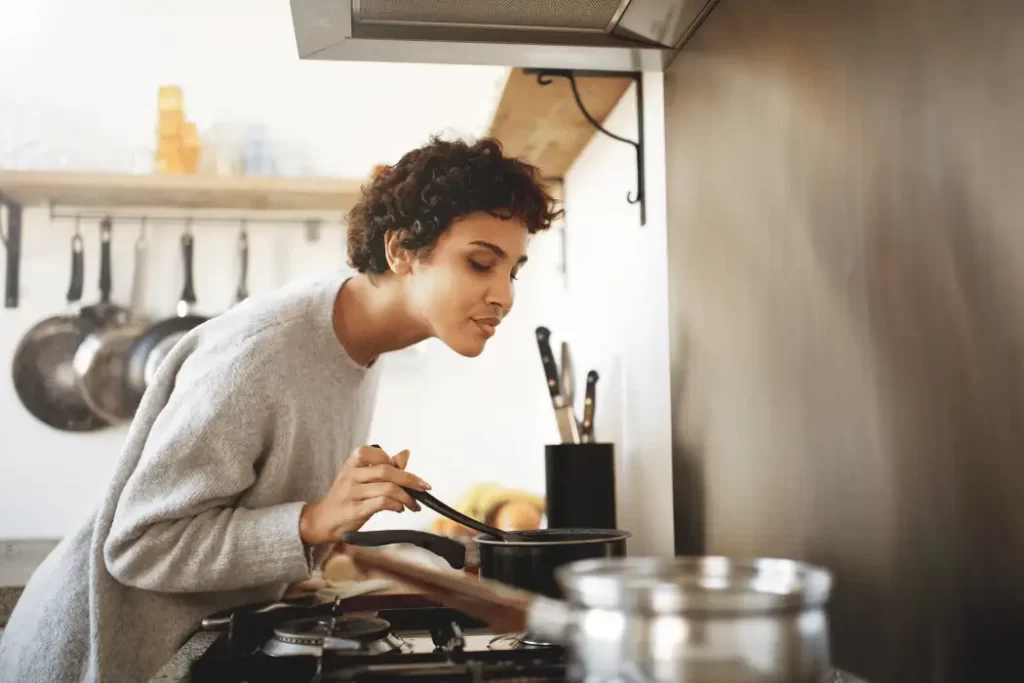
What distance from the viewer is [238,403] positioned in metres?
0.99

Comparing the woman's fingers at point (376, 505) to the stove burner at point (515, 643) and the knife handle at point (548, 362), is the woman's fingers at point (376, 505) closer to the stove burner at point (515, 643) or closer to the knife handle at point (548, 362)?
the stove burner at point (515, 643)

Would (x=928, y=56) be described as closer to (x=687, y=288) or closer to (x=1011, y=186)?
(x=1011, y=186)

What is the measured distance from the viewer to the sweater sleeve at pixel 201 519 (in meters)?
0.93

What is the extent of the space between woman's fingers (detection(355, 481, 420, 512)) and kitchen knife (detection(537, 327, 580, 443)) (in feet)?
1.65

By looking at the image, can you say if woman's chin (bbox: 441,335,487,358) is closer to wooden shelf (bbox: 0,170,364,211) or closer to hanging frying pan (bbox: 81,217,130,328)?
wooden shelf (bbox: 0,170,364,211)

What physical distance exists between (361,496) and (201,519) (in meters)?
0.18

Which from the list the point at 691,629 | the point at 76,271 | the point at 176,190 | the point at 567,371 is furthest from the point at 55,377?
the point at 691,629

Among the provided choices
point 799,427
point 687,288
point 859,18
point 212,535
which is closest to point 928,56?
point 859,18

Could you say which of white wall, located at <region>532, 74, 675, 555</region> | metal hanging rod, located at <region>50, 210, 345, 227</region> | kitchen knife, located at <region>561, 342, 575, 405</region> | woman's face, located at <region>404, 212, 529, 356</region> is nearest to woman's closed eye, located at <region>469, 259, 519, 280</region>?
woman's face, located at <region>404, 212, 529, 356</region>

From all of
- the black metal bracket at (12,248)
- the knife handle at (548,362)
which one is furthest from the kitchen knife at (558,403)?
the black metal bracket at (12,248)

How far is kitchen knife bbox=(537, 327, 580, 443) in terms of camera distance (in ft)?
4.53

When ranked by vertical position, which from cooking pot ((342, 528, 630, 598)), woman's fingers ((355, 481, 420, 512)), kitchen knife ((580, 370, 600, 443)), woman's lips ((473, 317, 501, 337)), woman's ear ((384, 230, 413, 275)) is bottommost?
cooking pot ((342, 528, 630, 598))

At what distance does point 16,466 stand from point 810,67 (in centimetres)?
200

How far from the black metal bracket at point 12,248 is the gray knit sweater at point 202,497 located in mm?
1192
